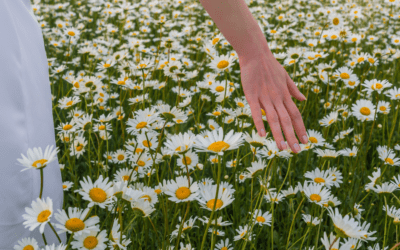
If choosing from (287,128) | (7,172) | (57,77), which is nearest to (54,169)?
(7,172)

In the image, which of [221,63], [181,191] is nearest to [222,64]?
[221,63]

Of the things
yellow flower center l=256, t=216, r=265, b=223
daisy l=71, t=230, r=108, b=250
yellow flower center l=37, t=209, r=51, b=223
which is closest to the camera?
yellow flower center l=37, t=209, r=51, b=223

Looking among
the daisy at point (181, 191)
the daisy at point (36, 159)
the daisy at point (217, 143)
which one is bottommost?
the daisy at point (181, 191)

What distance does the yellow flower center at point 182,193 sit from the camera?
970mm

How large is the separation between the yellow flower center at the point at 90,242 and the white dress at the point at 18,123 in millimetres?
160

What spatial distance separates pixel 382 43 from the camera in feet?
12.2

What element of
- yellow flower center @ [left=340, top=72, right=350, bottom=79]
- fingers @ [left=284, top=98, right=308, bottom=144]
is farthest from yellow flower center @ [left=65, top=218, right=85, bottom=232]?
yellow flower center @ [left=340, top=72, right=350, bottom=79]

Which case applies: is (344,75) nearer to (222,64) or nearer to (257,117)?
(222,64)

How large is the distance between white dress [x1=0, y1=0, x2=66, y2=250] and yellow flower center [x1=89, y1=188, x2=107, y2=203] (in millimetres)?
129

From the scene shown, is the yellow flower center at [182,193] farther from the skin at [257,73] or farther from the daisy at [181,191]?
the skin at [257,73]

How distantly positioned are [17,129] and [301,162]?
1.44 m

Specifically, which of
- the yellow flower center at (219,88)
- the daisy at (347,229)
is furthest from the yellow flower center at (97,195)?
the yellow flower center at (219,88)

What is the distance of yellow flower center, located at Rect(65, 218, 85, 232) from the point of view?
74 centimetres

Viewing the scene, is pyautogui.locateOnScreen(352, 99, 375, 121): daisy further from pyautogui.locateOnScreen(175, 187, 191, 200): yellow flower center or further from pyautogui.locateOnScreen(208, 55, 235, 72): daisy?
pyautogui.locateOnScreen(175, 187, 191, 200): yellow flower center
